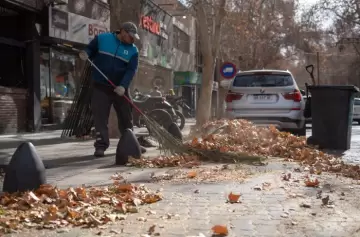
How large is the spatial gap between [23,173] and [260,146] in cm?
529

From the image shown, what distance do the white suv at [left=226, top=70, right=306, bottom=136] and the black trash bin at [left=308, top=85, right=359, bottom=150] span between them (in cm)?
223

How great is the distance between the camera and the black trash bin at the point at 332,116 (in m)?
10.1

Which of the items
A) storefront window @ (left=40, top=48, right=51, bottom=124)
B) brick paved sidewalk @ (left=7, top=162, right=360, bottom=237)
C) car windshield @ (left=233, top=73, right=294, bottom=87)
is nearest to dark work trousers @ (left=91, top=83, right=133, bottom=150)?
brick paved sidewalk @ (left=7, top=162, right=360, bottom=237)

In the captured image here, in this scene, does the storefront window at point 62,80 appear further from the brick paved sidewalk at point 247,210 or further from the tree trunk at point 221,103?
the brick paved sidewalk at point 247,210

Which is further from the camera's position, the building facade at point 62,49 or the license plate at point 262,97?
the building facade at point 62,49

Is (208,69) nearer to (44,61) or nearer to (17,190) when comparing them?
(44,61)

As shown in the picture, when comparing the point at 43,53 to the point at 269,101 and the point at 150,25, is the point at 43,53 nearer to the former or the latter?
the point at 269,101

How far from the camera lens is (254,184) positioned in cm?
586

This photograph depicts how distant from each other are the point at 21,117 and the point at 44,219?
1136 cm

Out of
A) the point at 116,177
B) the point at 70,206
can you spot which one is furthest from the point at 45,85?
the point at 70,206

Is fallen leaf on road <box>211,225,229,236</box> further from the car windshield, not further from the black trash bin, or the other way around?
the car windshield

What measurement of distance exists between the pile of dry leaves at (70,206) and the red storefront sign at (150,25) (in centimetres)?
1902

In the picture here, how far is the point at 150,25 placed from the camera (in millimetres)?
25531

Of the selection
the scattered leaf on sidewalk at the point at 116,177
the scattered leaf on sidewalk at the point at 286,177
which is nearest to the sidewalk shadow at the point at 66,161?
the scattered leaf on sidewalk at the point at 116,177
